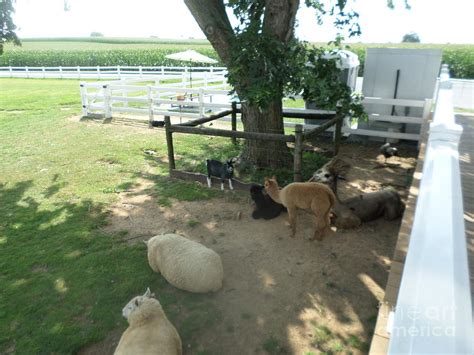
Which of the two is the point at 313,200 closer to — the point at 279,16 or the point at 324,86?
the point at 324,86

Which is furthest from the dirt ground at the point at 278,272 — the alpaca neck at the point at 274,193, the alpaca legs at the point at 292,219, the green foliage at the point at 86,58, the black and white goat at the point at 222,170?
the green foliage at the point at 86,58

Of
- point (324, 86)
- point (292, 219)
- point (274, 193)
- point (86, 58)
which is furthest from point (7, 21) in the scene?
point (86, 58)

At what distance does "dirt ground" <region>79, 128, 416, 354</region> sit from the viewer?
336cm

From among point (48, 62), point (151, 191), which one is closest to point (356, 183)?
point (151, 191)

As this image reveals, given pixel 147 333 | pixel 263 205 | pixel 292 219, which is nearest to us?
pixel 147 333

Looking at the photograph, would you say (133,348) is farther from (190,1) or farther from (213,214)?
(190,1)

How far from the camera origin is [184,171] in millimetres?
7438

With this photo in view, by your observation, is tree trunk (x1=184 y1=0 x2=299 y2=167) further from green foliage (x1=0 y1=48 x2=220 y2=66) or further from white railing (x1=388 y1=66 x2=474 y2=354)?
green foliage (x1=0 y1=48 x2=220 y2=66)

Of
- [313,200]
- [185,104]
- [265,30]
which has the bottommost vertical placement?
[313,200]

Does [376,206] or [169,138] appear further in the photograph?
[169,138]

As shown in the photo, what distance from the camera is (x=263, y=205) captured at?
5.66m

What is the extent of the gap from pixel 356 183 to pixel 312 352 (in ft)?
14.8

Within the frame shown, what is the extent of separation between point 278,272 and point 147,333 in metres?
1.89

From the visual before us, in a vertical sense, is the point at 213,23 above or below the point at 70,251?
above
